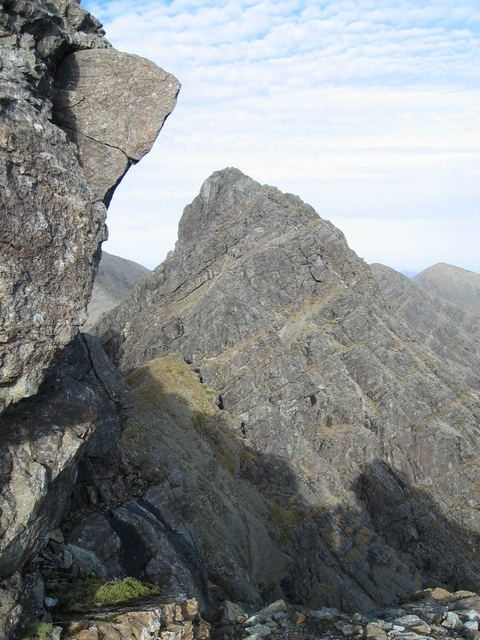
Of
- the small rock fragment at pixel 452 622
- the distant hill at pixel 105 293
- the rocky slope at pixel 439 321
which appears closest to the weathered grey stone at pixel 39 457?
the small rock fragment at pixel 452 622

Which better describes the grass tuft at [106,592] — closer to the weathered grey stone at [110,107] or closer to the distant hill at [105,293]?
the weathered grey stone at [110,107]

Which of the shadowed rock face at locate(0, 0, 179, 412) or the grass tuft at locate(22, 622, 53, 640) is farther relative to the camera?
the grass tuft at locate(22, 622, 53, 640)

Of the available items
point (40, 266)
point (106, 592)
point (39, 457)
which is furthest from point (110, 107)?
point (106, 592)

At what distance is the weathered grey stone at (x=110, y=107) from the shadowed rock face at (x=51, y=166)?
1.2 inches

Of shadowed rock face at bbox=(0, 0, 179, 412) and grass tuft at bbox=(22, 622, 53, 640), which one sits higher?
shadowed rock face at bbox=(0, 0, 179, 412)

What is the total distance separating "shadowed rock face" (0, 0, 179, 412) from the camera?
11.2 metres

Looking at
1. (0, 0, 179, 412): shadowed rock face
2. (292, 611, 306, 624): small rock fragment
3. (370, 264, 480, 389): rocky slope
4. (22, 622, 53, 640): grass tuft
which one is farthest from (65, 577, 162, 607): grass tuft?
(370, 264, 480, 389): rocky slope

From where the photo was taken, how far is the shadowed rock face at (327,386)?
53.8 meters

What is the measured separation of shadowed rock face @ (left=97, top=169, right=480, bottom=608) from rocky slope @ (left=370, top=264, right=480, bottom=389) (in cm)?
7470

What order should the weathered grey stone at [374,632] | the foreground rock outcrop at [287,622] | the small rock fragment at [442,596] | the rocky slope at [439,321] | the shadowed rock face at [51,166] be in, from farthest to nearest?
the rocky slope at [439,321]
the small rock fragment at [442,596]
the weathered grey stone at [374,632]
the foreground rock outcrop at [287,622]
the shadowed rock face at [51,166]

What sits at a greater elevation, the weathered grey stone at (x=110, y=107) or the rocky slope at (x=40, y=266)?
the weathered grey stone at (x=110, y=107)

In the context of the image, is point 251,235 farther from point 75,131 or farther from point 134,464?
point 75,131

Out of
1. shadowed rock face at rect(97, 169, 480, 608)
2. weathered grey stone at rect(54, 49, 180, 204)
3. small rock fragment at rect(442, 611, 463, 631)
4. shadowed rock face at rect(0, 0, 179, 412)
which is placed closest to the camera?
shadowed rock face at rect(0, 0, 179, 412)

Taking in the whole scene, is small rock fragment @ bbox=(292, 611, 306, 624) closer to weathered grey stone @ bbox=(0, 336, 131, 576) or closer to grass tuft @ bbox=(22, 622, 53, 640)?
grass tuft @ bbox=(22, 622, 53, 640)
